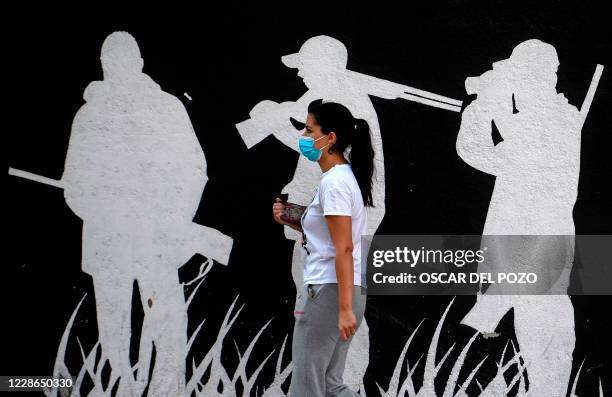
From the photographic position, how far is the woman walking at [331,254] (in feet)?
9.86

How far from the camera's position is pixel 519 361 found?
425 cm

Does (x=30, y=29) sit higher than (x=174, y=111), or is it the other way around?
(x=30, y=29)

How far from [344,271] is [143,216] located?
1.64 m

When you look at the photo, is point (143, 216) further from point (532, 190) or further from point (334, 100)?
point (532, 190)

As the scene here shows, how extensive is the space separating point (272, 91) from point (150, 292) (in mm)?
1288

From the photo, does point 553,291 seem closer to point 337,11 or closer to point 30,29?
point 337,11

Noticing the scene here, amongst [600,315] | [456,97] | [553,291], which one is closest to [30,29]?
[456,97]

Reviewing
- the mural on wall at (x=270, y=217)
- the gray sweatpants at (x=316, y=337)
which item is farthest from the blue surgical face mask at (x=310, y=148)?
the mural on wall at (x=270, y=217)

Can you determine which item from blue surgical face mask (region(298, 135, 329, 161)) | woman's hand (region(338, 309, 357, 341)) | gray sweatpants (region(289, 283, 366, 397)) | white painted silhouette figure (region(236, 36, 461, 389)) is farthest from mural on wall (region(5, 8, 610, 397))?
woman's hand (region(338, 309, 357, 341))

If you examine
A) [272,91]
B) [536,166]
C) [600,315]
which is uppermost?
[272,91]

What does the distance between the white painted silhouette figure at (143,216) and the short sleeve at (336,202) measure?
52.0 inches

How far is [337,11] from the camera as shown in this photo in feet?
13.9

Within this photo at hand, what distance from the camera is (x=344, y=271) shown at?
2.98 m

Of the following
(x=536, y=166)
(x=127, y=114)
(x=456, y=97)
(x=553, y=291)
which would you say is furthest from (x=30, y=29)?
(x=553, y=291)
